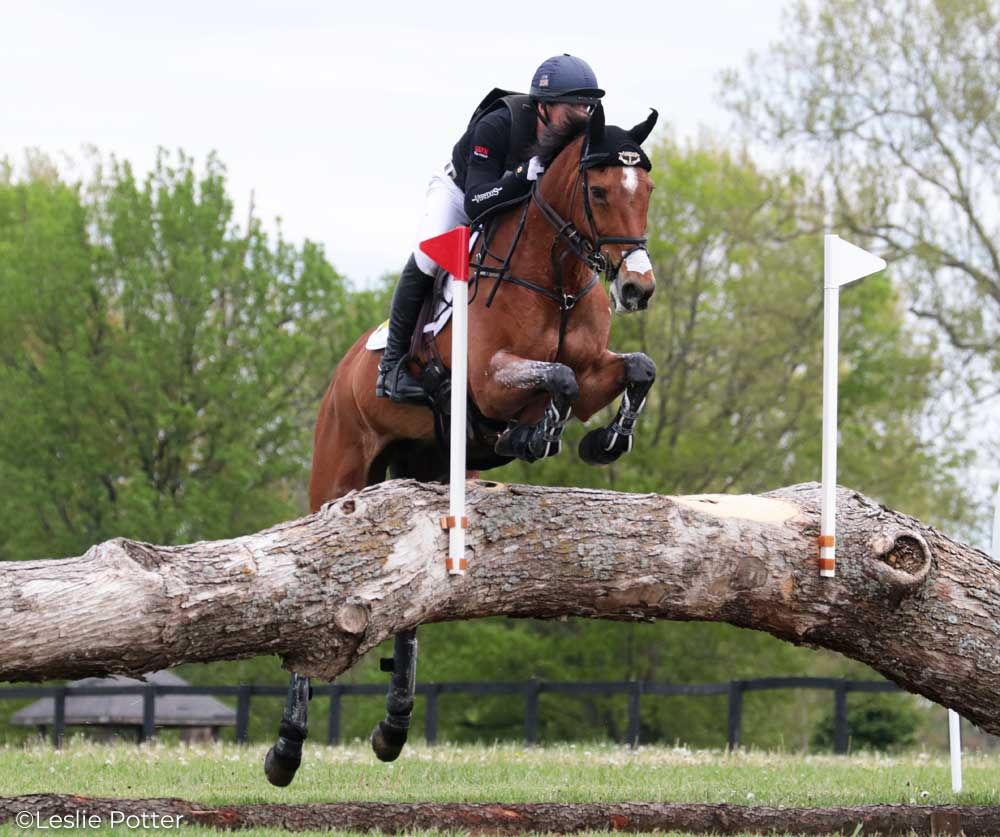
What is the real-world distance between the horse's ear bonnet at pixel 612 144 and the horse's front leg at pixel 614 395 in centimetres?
96

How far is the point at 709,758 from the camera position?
11.3m

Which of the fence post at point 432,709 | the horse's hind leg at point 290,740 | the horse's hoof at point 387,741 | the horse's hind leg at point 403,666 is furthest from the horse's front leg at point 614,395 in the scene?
the fence post at point 432,709

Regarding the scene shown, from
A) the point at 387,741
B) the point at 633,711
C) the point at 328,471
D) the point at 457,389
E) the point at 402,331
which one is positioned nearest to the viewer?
the point at 457,389

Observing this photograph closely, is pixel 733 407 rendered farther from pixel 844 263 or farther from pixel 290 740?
pixel 844 263

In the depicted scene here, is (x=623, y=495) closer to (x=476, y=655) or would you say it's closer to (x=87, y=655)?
(x=87, y=655)

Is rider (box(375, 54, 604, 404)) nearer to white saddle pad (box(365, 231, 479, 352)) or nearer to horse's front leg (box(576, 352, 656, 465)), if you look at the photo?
white saddle pad (box(365, 231, 479, 352))

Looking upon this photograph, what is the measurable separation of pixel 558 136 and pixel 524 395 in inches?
52.3

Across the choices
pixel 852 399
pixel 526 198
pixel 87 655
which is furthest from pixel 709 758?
pixel 852 399

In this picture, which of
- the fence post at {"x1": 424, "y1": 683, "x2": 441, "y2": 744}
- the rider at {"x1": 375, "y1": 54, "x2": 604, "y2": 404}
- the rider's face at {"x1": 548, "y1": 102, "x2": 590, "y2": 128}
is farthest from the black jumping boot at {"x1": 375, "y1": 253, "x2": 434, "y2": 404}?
the fence post at {"x1": 424, "y1": 683, "x2": 441, "y2": 744}

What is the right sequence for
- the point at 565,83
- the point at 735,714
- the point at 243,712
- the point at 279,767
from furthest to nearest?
the point at 243,712, the point at 735,714, the point at 279,767, the point at 565,83

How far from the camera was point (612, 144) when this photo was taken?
6484mm

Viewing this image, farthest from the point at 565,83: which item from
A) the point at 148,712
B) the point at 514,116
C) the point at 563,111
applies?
the point at 148,712

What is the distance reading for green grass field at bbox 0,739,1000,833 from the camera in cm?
752

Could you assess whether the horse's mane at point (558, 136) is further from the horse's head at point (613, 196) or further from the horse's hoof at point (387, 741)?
the horse's hoof at point (387, 741)
